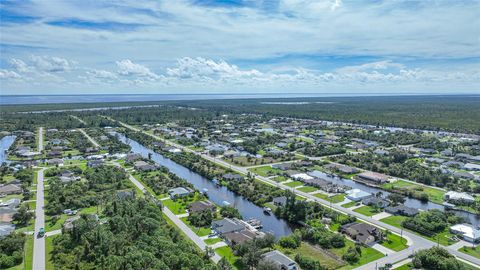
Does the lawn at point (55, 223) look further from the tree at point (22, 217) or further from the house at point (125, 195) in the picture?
the house at point (125, 195)

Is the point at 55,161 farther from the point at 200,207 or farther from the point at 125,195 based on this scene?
the point at 200,207

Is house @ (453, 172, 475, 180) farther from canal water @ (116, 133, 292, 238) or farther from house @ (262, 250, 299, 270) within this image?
house @ (262, 250, 299, 270)

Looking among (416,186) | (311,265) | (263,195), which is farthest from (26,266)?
(416,186)

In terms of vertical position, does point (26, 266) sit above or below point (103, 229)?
below

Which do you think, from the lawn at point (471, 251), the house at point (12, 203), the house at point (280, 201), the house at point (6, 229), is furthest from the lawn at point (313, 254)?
the house at point (12, 203)

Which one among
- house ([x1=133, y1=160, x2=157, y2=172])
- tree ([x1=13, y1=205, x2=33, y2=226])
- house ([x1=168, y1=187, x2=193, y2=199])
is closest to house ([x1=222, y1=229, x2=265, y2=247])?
house ([x1=168, y1=187, x2=193, y2=199])

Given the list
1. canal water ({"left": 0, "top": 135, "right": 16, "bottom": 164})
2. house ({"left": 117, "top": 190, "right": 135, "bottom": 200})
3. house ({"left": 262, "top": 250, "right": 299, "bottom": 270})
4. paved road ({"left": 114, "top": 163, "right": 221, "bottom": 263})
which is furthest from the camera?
canal water ({"left": 0, "top": 135, "right": 16, "bottom": 164})

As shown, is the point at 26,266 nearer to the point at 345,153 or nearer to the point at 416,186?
the point at 416,186
